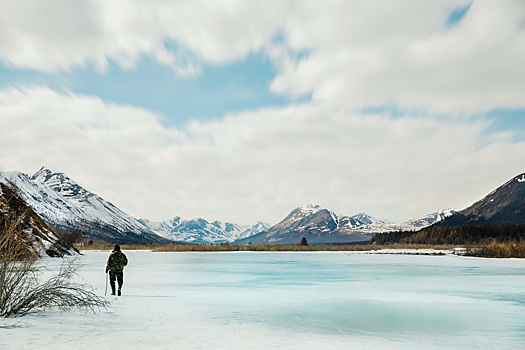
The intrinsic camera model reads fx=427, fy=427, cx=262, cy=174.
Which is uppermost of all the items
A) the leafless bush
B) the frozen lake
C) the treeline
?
the treeline

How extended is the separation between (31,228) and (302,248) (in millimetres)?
49487

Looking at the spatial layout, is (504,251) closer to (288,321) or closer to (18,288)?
(288,321)

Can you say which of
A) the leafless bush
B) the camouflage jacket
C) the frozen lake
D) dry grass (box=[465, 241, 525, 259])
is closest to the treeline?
dry grass (box=[465, 241, 525, 259])

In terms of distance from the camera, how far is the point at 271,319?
1099 centimetres

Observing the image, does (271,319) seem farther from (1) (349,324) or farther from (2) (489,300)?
(2) (489,300)

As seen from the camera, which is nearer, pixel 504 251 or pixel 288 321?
pixel 288 321

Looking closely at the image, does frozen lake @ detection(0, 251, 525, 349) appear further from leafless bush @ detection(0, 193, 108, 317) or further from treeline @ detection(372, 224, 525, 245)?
treeline @ detection(372, 224, 525, 245)

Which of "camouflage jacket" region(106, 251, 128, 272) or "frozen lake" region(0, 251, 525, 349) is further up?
"camouflage jacket" region(106, 251, 128, 272)

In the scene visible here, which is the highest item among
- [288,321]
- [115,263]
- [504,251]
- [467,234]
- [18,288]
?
[467,234]

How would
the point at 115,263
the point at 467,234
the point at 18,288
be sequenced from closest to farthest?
the point at 18,288
the point at 115,263
the point at 467,234

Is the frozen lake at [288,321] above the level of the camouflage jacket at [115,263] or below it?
below

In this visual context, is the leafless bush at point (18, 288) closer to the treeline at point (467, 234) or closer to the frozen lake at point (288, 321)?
the frozen lake at point (288, 321)

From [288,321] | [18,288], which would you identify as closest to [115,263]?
[18,288]

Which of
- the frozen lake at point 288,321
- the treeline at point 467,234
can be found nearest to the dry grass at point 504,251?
the frozen lake at point 288,321
